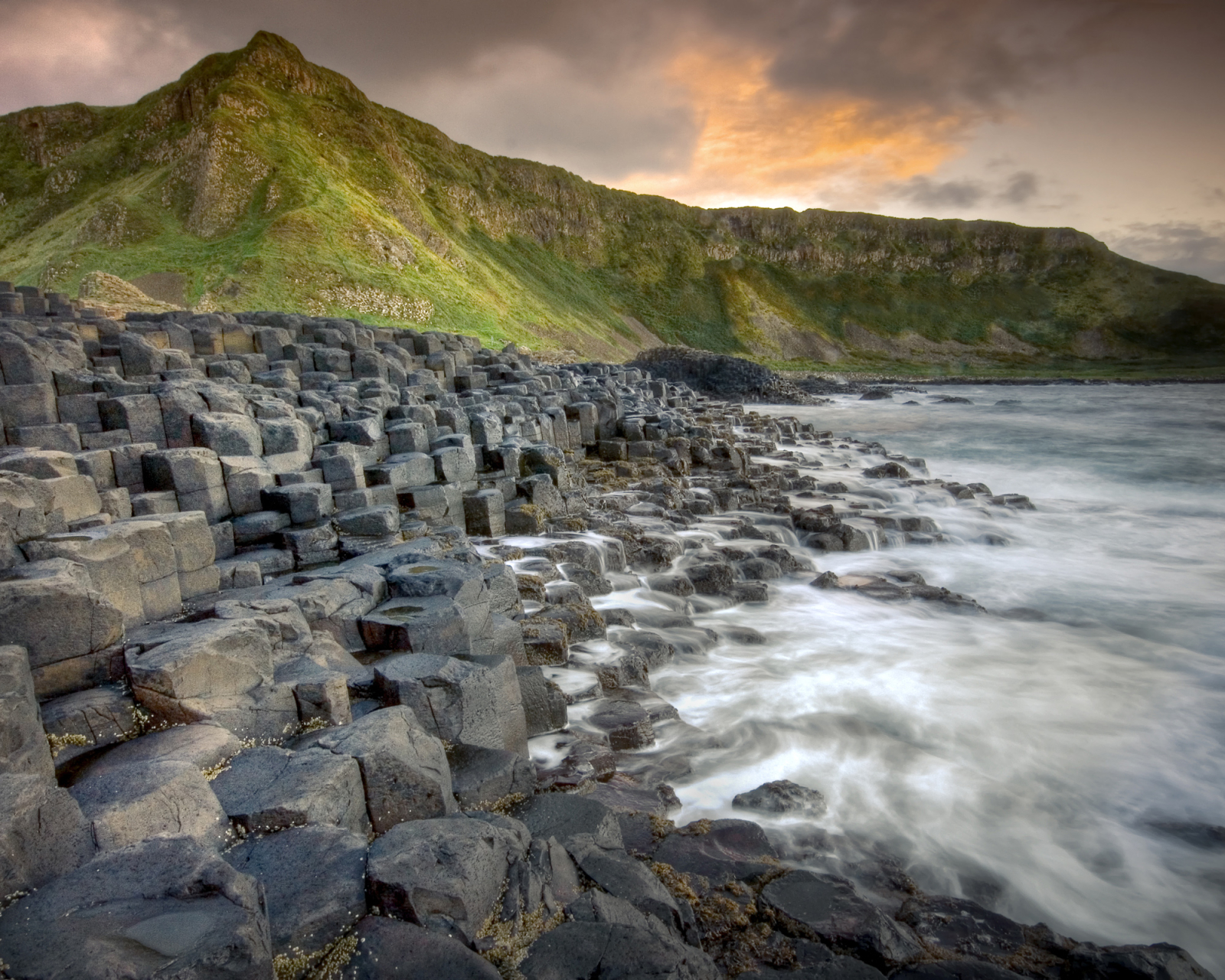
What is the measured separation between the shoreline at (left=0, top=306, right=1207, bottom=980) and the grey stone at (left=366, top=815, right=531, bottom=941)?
16 millimetres

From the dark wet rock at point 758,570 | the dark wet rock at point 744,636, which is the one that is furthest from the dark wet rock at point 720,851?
the dark wet rock at point 758,570

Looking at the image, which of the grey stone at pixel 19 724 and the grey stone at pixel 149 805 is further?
the grey stone at pixel 19 724

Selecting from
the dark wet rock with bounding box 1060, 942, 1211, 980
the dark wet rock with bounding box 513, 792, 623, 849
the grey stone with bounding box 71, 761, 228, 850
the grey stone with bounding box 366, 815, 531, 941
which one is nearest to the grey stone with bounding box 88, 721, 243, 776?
the grey stone with bounding box 71, 761, 228, 850

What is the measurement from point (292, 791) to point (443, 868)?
41.3 inches

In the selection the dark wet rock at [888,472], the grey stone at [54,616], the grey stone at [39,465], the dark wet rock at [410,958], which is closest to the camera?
the dark wet rock at [410,958]

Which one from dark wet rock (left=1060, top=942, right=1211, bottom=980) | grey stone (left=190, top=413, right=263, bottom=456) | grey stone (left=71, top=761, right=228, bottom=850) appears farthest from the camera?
grey stone (left=190, top=413, right=263, bottom=456)

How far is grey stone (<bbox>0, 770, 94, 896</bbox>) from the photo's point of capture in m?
2.81

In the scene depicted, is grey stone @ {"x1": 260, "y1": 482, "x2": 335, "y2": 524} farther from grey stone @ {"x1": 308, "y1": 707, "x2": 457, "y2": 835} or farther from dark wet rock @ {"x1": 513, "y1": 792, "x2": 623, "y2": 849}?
dark wet rock @ {"x1": 513, "y1": 792, "x2": 623, "y2": 849}

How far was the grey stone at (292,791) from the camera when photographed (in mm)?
3586

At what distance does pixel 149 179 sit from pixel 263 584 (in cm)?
5681

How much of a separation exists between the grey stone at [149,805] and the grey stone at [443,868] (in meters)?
0.92

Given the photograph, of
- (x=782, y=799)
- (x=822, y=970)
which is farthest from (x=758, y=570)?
(x=822, y=970)

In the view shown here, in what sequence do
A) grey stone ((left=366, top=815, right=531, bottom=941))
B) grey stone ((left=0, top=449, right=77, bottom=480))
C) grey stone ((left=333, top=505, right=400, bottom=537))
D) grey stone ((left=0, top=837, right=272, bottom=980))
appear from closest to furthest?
grey stone ((left=0, top=837, right=272, bottom=980))
grey stone ((left=366, top=815, right=531, bottom=941))
grey stone ((left=0, top=449, right=77, bottom=480))
grey stone ((left=333, top=505, right=400, bottom=537))

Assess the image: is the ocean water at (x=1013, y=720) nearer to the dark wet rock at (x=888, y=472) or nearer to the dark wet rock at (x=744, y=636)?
the dark wet rock at (x=744, y=636)
